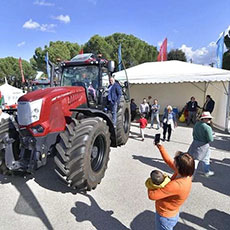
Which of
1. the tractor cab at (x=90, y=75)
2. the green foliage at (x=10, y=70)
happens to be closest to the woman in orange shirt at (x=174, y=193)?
the tractor cab at (x=90, y=75)

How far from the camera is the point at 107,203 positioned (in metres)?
2.60

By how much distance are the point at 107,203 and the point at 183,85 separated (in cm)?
1019

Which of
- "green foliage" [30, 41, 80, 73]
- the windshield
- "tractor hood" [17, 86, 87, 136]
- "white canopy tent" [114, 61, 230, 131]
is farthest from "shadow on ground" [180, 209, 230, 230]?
"green foliage" [30, 41, 80, 73]

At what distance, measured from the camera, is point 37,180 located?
127 inches

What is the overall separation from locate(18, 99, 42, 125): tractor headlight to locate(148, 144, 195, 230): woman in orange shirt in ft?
6.13

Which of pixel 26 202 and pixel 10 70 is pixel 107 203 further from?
pixel 10 70

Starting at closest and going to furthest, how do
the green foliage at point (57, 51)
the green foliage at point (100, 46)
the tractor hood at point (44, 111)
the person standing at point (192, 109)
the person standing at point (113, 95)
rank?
the tractor hood at point (44, 111) < the person standing at point (113, 95) < the person standing at point (192, 109) < the green foliage at point (100, 46) < the green foliage at point (57, 51)

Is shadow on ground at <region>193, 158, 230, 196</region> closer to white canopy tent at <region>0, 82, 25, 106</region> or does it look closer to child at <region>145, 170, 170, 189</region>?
child at <region>145, 170, 170, 189</region>

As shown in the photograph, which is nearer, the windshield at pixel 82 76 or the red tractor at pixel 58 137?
the red tractor at pixel 58 137

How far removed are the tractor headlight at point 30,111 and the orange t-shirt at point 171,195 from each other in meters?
1.88

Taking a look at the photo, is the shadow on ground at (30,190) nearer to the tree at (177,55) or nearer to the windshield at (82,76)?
the windshield at (82,76)

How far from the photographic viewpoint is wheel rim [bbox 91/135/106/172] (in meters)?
3.06

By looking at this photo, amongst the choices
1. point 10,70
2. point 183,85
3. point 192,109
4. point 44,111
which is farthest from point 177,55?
point 10,70

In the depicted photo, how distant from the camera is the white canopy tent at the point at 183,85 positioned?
7.11 m
